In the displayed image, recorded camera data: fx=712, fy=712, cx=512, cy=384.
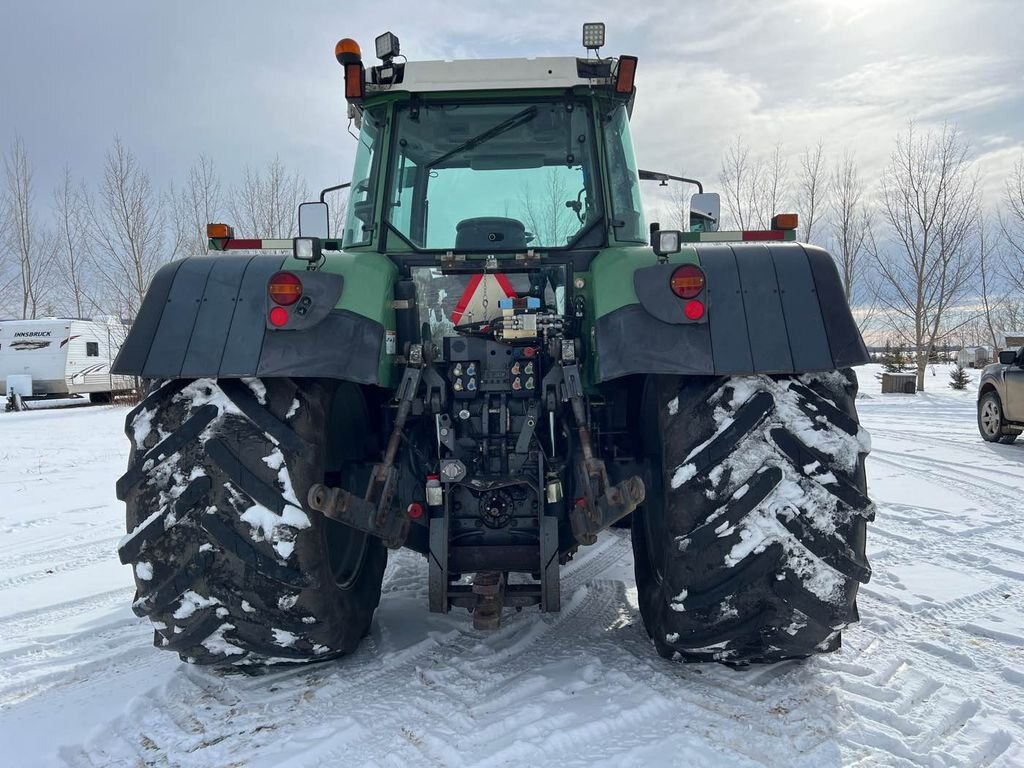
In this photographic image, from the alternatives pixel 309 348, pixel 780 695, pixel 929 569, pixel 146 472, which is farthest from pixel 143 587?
pixel 929 569

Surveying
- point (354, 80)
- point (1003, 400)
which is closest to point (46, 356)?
point (354, 80)

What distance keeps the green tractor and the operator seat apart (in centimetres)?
20

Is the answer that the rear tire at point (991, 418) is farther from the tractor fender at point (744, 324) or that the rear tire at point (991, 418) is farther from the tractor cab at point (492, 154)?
Answer: the tractor fender at point (744, 324)

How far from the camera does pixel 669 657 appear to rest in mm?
2854

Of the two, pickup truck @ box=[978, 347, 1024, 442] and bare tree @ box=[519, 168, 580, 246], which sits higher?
bare tree @ box=[519, 168, 580, 246]

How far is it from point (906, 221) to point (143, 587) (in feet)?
84.6

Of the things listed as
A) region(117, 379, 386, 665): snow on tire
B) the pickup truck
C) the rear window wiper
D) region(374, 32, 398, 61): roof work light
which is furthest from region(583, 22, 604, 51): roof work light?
the pickup truck

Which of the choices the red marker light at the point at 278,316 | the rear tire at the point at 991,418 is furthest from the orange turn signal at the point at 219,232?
the rear tire at the point at 991,418

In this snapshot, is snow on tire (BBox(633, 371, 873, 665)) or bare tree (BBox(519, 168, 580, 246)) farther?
bare tree (BBox(519, 168, 580, 246))

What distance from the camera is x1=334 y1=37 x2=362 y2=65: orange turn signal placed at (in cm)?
347

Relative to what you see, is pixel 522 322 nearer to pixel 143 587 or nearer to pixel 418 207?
pixel 418 207

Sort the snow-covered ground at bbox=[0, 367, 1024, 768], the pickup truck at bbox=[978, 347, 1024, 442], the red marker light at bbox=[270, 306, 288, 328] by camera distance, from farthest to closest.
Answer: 1. the pickup truck at bbox=[978, 347, 1024, 442]
2. the red marker light at bbox=[270, 306, 288, 328]
3. the snow-covered ground at bbox=[0, 367, 1024, 768]

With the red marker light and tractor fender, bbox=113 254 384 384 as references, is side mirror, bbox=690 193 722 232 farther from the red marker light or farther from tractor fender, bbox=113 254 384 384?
the red marker light

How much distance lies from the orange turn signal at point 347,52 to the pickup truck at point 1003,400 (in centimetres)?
1086
